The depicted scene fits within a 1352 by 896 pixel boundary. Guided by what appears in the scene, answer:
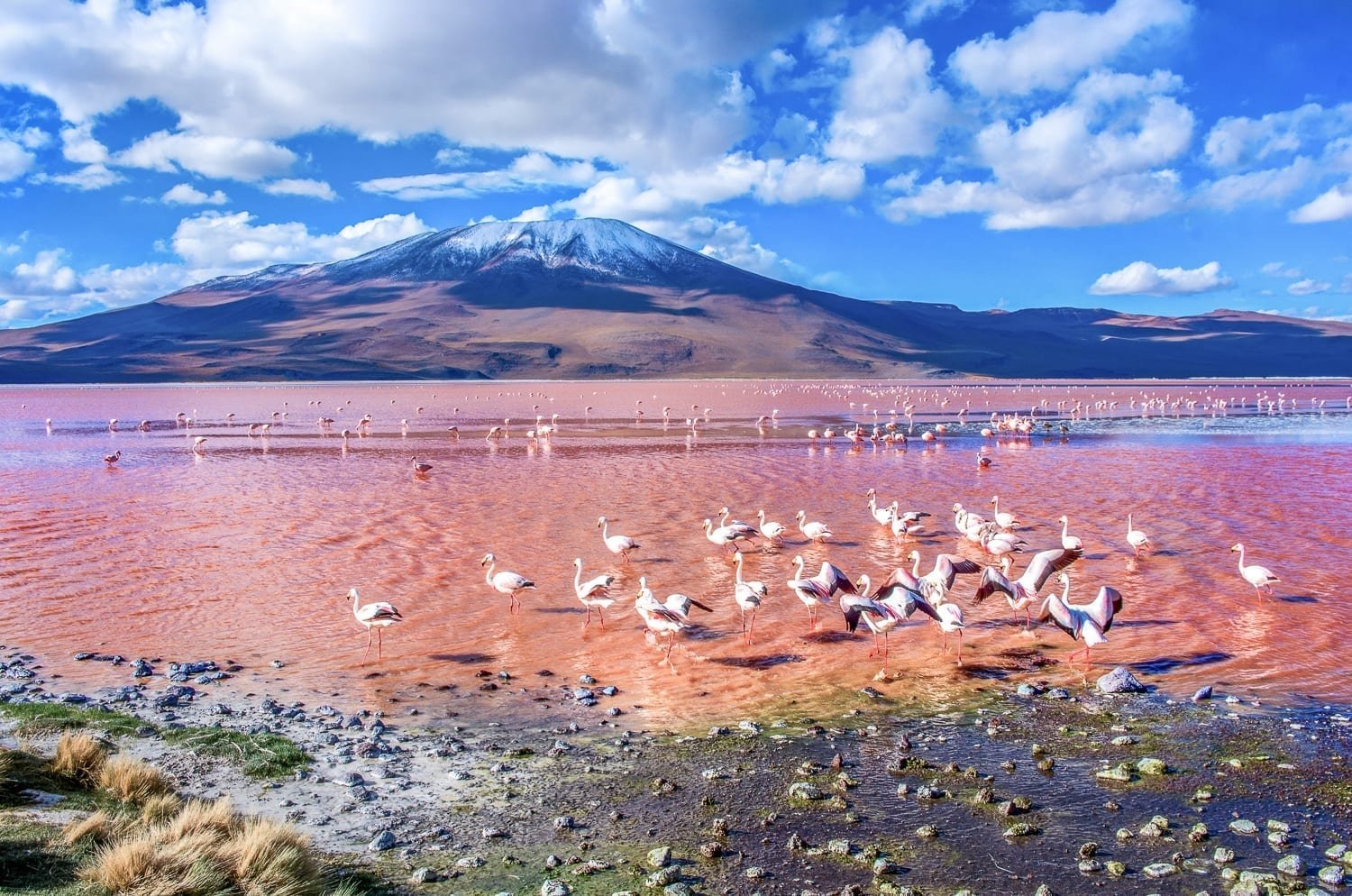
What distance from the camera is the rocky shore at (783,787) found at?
592 cm

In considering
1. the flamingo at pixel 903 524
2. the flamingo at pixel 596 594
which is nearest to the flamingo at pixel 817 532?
the flamingo at pixel 903 524

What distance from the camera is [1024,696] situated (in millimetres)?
8984

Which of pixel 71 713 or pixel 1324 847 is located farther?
pixel 71 713

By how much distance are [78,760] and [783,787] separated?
525cm

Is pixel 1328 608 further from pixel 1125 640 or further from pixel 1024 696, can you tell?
pixel 1024 696

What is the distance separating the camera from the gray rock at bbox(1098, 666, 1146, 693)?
29.7 ft

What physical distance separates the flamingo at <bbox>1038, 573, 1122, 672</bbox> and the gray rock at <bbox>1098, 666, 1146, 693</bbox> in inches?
22.6

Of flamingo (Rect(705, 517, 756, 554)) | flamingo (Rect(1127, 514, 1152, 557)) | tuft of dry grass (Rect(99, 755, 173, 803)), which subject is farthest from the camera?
flamingo (Rect(705, 517, 756, 554))

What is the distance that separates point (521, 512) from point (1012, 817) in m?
14.4

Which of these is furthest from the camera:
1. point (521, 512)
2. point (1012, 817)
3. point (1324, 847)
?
point (521, 512)

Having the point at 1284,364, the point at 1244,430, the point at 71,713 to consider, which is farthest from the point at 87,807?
the point at 1284,364

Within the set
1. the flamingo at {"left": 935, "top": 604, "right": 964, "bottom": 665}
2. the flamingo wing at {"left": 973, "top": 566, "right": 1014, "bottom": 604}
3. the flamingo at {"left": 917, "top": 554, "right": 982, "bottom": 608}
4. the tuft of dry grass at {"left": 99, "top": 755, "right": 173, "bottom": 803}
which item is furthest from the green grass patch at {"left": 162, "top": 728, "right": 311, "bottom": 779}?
the flamingo wing at {"left": 973, "top": 566, "right": 1014, "bottom": 604}

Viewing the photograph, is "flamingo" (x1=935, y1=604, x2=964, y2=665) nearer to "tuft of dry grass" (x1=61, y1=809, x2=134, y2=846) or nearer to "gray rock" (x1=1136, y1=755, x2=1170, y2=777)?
"gray rock" (x1=1136, y1=755, x2=1170, y2=777)

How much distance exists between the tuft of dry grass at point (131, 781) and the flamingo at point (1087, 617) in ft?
27.2
